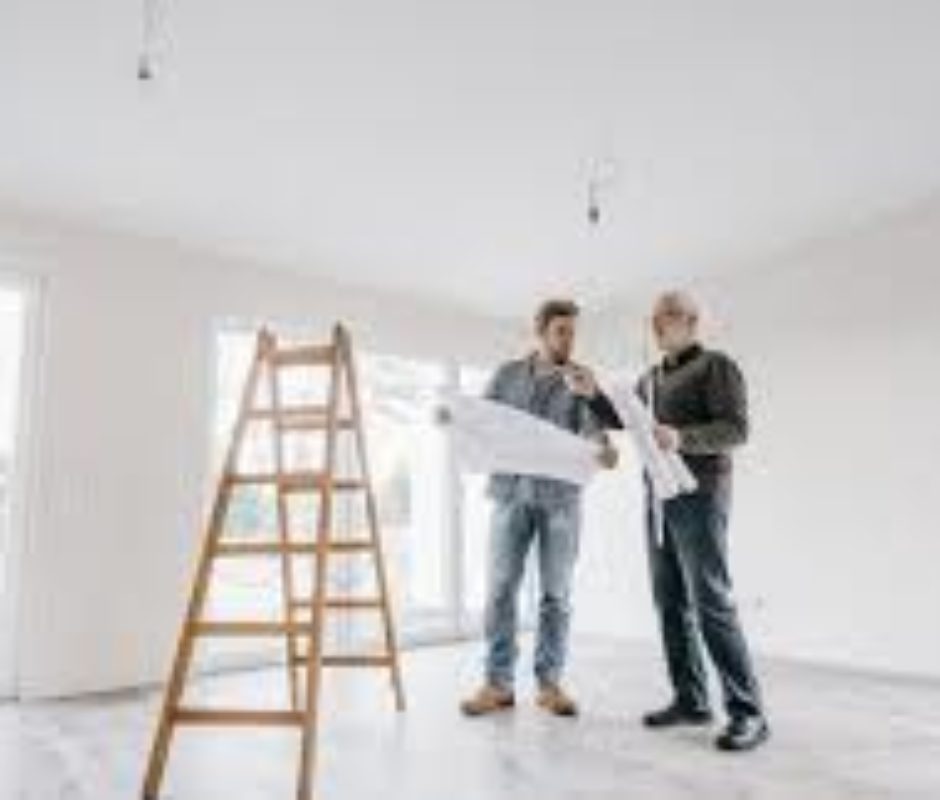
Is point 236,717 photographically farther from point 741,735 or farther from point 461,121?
point 461,121

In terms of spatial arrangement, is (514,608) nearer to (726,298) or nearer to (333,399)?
(333,399)

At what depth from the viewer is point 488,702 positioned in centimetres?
332

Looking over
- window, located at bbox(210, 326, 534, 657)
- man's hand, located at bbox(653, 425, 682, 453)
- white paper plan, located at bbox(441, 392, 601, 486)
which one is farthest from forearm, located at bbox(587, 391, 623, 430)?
window, located at bbox(210, 326, 534, 657)

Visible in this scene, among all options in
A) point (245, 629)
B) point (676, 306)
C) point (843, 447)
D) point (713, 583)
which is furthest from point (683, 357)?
point (843, 447)

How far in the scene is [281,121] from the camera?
3.35 meters

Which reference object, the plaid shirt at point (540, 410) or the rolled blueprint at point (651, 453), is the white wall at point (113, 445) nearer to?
the plaid shirt at point (540, 410)

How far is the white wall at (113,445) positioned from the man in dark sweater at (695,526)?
1920mm

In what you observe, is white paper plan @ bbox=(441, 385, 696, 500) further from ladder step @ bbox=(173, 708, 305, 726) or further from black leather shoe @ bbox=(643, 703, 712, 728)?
ladder step @ bbox=(173, 708, 305, 726)

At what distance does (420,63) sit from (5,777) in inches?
97.0

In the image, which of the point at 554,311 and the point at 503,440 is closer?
the point at 503,440

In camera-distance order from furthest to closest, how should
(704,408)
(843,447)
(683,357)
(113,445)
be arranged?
1. (843,447)
2. (113,445)
3. (683,357)
4. (704,408)

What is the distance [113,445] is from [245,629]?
1.75 meters

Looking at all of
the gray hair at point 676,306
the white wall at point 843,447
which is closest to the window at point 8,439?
the gray hair at point 676,306

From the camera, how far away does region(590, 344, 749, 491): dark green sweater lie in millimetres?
2830
